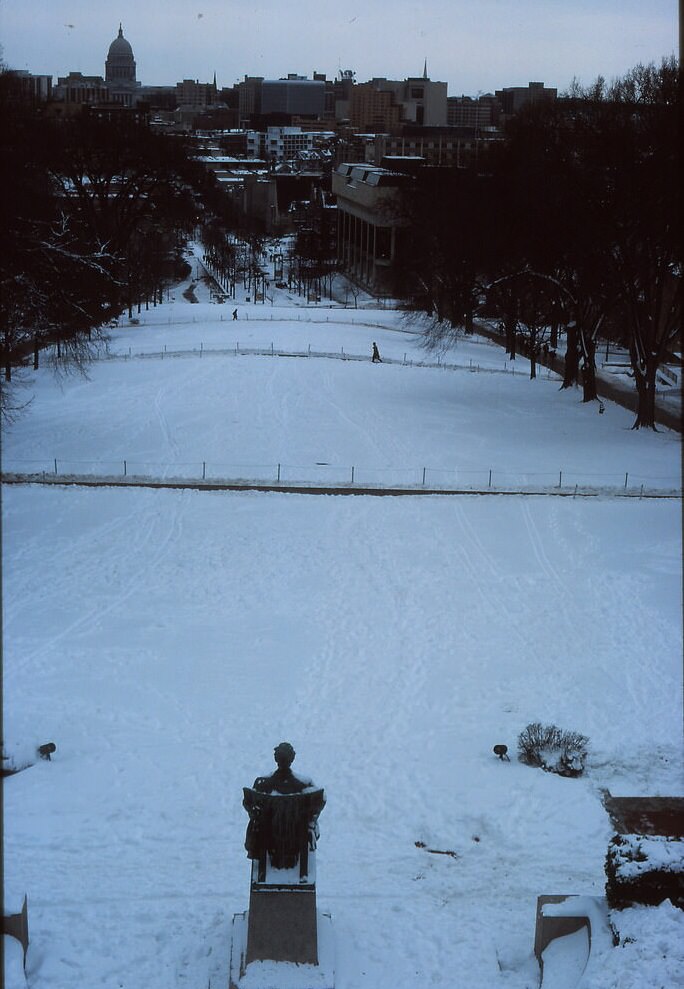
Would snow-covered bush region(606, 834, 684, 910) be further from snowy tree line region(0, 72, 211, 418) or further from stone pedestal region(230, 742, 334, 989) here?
snowy tree line region(0, 72, 211, 418)

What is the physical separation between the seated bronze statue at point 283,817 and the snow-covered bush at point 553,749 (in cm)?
484

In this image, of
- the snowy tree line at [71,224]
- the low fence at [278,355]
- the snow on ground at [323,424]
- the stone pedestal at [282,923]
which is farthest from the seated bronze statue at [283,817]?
the low fence at [278,355]

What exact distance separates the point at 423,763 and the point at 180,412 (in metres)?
18.9

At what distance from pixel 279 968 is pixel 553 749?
16.8 ft

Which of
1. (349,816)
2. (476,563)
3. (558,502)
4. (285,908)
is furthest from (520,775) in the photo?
(558,502)

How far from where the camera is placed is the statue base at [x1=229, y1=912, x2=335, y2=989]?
8172 mm

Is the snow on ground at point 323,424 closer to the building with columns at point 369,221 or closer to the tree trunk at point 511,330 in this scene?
the tree trunk at point 511,330

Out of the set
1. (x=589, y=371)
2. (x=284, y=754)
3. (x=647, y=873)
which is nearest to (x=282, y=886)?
(x=284, y=754)

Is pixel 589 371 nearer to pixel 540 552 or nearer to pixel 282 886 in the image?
pixel 540 552

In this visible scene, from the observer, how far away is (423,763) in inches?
502

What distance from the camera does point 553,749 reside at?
1255 centimetres

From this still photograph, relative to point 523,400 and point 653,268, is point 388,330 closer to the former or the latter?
point 523,400

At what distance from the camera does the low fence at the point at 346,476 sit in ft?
78.9

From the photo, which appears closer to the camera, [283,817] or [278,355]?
[283,817]
